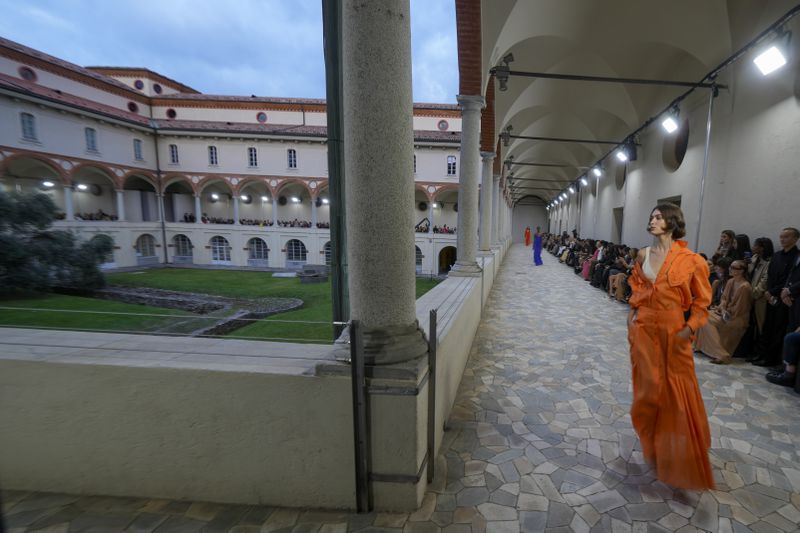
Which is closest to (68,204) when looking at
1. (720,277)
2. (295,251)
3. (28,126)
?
(28,126)

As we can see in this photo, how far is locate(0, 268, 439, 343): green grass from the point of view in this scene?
47.3 feet

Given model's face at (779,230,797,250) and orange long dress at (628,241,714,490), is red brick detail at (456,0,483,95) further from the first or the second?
orange long dress at (628,241,714,490)

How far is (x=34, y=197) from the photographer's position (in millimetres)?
18000

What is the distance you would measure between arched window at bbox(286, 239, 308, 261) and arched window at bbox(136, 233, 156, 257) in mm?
12375

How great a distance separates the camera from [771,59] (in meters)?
5.48

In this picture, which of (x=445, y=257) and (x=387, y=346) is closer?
(x=387, y=346)

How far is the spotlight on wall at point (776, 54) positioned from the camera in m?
5.40

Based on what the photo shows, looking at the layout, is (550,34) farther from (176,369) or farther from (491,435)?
(176,369)

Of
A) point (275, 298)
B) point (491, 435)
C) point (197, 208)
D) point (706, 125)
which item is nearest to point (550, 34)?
point (706, 125)

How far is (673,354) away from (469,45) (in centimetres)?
615

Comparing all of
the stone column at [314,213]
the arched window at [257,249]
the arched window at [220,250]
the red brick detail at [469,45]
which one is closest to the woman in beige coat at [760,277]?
the red brick detail at [469,45]

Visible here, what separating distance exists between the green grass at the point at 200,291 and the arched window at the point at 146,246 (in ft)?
9.21

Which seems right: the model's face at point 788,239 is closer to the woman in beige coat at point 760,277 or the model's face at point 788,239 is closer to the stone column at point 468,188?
the woman in beige coat at point 760,277

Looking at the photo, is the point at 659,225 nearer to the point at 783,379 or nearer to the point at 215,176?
the point at 783,379
